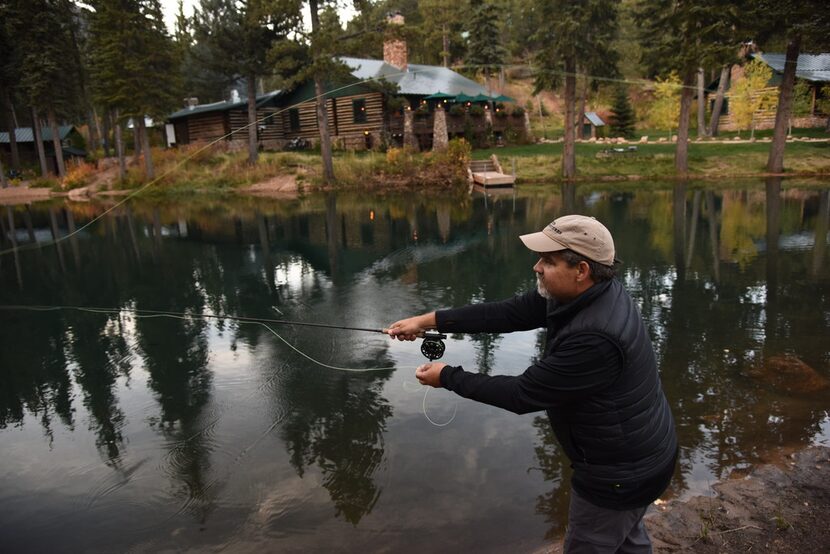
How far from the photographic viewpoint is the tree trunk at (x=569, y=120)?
2794cm

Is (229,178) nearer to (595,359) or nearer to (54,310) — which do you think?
(54,310)

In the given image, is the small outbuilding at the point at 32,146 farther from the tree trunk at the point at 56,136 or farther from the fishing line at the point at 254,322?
the fishing line at the point at 254,322

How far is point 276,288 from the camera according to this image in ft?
37.0

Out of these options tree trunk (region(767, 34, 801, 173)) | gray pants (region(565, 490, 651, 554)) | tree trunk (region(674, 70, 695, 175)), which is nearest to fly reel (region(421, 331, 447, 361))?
gray pants (region(565, 490, 651, 554))

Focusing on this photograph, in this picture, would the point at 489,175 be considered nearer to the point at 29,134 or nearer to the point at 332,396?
the point at 332,396

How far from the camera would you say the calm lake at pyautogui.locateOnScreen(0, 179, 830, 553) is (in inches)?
174

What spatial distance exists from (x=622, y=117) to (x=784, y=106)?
20012 mm

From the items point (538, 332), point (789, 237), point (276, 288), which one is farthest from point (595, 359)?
point (789, 237)

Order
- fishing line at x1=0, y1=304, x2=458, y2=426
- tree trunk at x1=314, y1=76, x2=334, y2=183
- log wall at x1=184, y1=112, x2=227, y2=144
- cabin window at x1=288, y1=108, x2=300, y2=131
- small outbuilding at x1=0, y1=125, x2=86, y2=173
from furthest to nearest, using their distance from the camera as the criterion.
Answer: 1. small outbuilding at x1=0, y1=125, x2=86, y2=173
2. log wall at x1=184, y1=112, x2=227, y2=144
3. cabin window at x1=288, y1=108, x2=300, y2=131
4. tree trunk at x1=314, y1=76, x2=334, y2=183
5. fishing line at x1=0, y1=304, x2=458, y2=426

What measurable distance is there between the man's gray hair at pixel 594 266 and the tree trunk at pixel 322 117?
27309 millimetres

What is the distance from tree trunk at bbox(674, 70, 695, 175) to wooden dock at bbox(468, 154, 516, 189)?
8307 mm

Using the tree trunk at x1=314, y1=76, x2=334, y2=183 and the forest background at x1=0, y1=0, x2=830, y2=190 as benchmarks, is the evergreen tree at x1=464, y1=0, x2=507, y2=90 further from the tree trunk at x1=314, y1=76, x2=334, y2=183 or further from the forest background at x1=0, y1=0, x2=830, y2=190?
the tree trunk at x1=314, y1=76, x2=334, y2=183

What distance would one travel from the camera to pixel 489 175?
30.1 m

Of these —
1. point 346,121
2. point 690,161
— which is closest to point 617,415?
point 690,161
